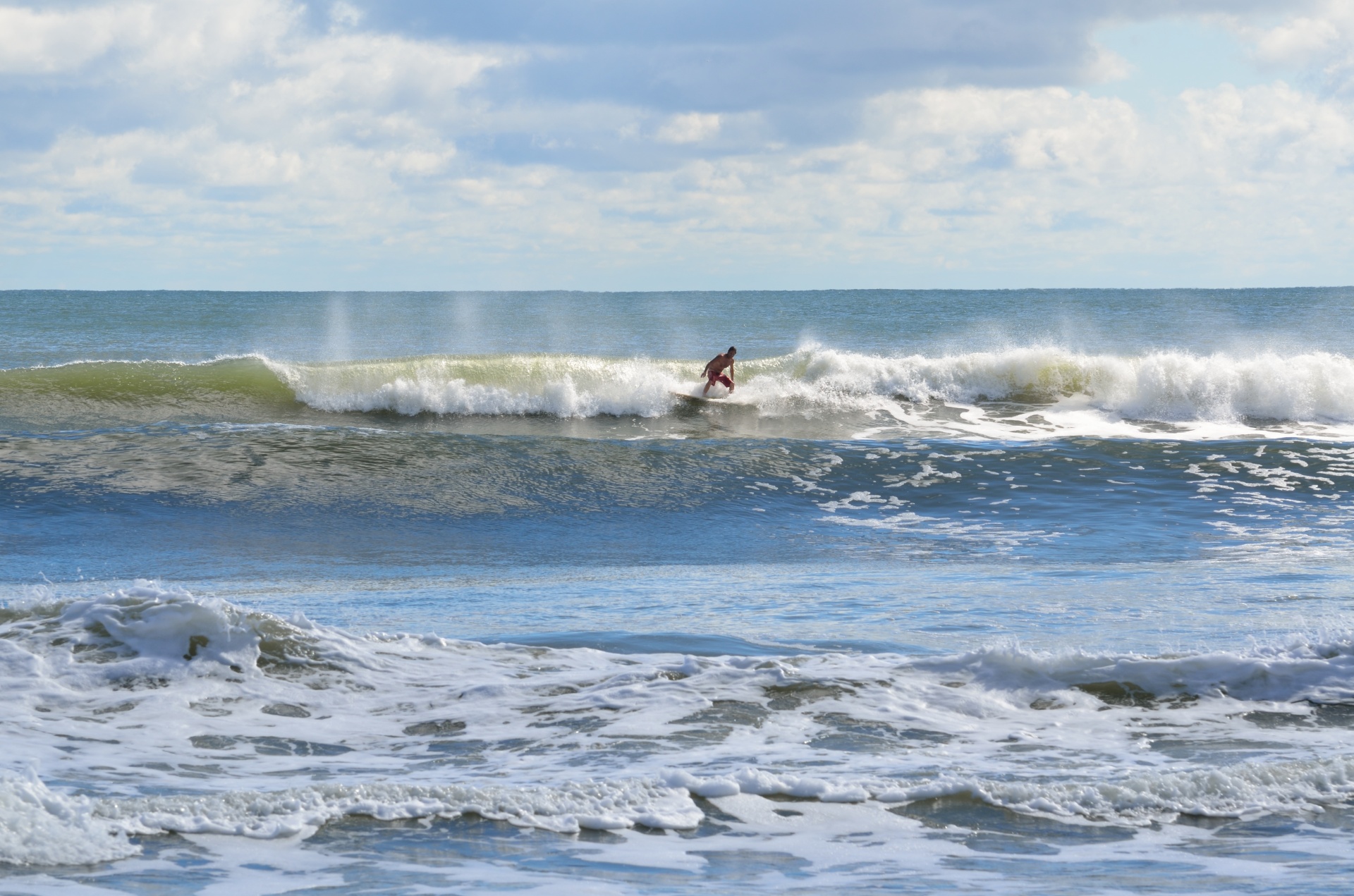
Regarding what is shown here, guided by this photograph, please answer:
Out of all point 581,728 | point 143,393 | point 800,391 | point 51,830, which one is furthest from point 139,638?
point 800,391

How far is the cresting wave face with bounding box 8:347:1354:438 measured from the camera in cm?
1812

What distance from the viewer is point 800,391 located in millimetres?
19719

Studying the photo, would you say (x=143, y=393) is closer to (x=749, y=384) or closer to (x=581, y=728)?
(x=749, y=384)

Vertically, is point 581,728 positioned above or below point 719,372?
below

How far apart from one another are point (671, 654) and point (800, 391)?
14.0 meters

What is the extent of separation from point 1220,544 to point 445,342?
1103 inches

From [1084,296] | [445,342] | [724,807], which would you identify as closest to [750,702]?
[724,807]

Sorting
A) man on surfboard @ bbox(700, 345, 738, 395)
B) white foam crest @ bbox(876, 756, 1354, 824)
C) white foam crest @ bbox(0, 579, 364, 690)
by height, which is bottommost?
white foam crest @ bbox(876, 756, 1354, 824)

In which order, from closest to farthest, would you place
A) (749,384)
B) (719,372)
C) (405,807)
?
(405,807)
(719,372)
(749,384)

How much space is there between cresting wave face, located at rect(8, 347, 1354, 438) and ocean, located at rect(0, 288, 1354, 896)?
37 centimetres

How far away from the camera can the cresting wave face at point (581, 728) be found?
4105 mm

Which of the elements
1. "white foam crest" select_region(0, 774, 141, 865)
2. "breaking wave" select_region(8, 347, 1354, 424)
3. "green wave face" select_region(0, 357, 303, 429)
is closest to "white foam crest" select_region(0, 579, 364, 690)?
"white foam crest" select_region(0, 774, 141, 865)

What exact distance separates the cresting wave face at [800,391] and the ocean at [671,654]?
374 mm

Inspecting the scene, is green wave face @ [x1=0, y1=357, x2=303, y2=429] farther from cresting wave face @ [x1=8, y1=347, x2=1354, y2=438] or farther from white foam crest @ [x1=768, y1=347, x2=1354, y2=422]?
white foam crest @ [x1=768, y1=347, x2=1354, y2=422]
